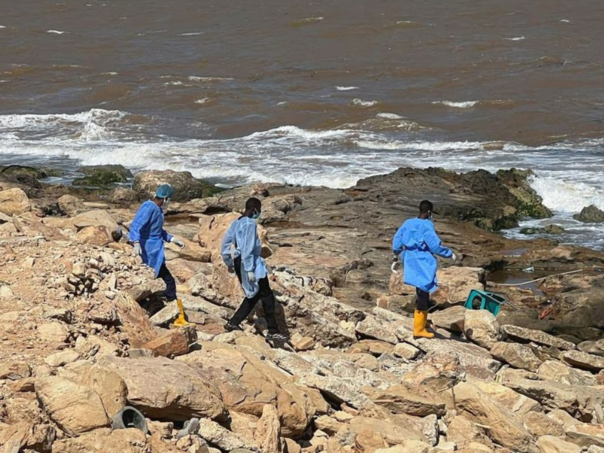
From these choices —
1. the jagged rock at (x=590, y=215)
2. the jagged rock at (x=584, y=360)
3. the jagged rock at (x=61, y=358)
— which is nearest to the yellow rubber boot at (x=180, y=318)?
the jagged rock at (x=61, y=358)

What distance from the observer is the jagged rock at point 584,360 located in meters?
9.37

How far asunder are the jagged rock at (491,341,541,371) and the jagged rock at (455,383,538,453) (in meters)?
1.88

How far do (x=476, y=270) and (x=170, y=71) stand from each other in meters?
24.9

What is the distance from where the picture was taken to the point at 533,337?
988 cm

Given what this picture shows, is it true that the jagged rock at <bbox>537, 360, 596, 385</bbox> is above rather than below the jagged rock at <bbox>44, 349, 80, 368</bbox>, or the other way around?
below

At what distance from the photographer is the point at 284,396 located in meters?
6.59

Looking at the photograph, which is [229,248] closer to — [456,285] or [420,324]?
[420,324]

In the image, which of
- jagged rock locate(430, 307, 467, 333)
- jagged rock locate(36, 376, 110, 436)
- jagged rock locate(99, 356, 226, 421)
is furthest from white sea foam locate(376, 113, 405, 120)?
jagged rock locate(36, 376, 110, 436)

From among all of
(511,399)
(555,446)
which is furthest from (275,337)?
(555,446)

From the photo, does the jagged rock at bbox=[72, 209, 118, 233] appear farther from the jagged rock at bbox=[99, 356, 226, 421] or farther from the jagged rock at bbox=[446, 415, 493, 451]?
the jagged rock at bbox=[446, 415, 493, 451]

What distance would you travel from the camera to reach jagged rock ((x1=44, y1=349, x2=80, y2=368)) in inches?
253

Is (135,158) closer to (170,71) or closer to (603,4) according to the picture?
(170,71)

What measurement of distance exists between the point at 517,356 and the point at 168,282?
3.40m

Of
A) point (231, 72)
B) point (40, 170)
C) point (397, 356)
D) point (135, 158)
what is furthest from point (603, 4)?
point (397, 356)
